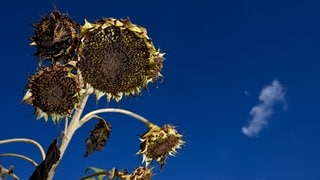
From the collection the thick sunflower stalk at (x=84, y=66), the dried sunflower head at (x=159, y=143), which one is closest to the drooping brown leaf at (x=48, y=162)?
the thick sunflower stalk at (x=84, y=66)

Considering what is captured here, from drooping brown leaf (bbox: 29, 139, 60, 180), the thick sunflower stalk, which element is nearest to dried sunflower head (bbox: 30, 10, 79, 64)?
the thick sunflower stalk

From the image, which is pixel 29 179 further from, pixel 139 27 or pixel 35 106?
pixel 139 27

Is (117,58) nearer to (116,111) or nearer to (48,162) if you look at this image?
(116,111)

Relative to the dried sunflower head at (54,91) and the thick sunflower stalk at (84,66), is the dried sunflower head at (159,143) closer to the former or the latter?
the thick sunflower stalk at (84,66)

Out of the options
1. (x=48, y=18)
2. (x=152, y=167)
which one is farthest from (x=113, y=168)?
(x=48, y=18)

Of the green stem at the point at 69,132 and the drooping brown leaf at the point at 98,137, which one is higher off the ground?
the drooping brown leaf at the point at 98,137

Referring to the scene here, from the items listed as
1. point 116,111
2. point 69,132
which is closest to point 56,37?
point 69,132
